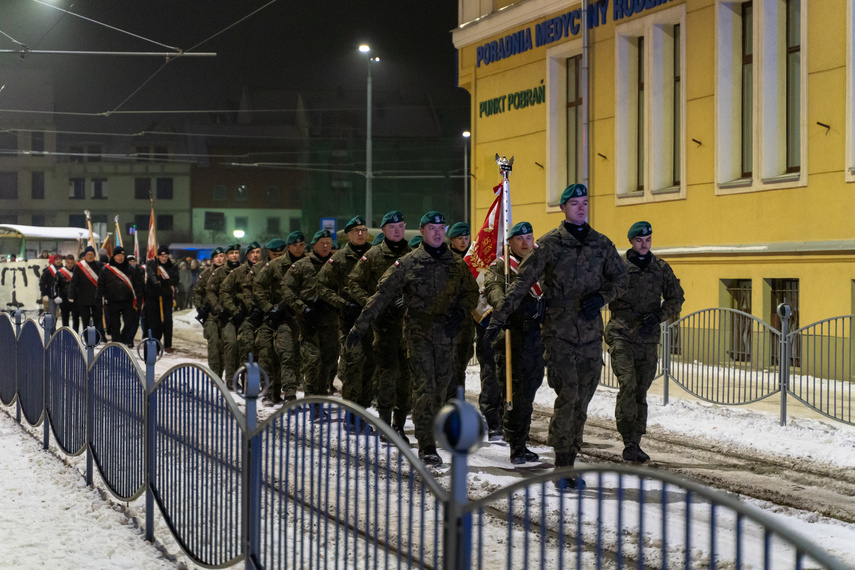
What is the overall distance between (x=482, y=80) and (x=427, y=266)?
17.1 meters

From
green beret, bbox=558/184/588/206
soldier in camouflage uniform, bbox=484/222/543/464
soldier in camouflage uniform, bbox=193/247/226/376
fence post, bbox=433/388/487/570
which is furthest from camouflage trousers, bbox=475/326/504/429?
fence post, bbox=433/388/487/570

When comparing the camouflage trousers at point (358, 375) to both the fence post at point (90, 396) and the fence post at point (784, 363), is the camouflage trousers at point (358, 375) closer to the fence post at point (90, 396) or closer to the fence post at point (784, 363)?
the fence post at point (90, 396)

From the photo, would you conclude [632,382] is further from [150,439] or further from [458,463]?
[458,463]

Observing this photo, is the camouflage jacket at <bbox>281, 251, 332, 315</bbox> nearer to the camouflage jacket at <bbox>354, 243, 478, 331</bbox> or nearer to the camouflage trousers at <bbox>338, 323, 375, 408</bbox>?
the camouflage trousers at <bbox>338, 323, 375, 408</bbox>

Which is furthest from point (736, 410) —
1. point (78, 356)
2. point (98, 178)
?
point (98, 178)

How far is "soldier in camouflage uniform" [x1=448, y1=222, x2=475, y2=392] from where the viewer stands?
984cm

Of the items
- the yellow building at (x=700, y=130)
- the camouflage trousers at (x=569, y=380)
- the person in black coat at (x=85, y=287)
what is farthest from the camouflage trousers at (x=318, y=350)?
the person in black coat at (x=85, y=287)

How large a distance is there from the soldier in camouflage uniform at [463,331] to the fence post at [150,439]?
3.62 metres

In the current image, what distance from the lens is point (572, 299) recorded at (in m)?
7.27

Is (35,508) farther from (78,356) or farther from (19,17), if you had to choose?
(19,17)

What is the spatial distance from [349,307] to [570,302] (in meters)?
3.33

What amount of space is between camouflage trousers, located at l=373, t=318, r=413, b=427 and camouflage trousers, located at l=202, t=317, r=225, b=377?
573cm

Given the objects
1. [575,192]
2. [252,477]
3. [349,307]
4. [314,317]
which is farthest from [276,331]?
[252,477]

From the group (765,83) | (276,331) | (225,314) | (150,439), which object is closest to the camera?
(150,439)
